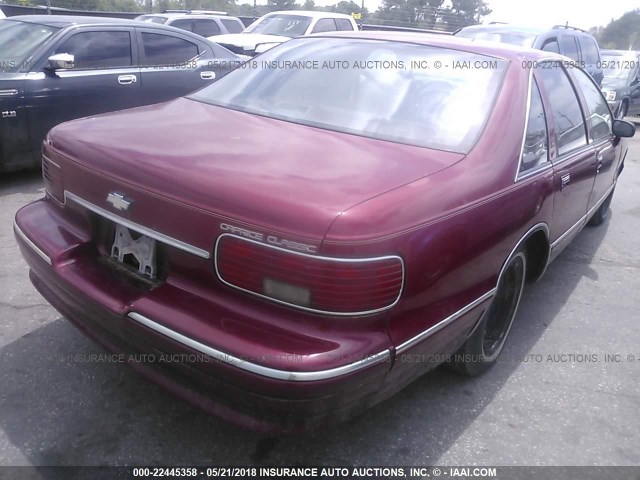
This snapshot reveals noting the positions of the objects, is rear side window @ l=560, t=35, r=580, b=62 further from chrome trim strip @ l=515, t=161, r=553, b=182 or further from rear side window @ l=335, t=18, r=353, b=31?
chrome trim strip @ l=515, t=161, r=553, b=182

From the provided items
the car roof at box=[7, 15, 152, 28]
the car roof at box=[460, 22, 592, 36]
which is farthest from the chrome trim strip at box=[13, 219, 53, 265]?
the car roof at box=[460, 22, 592, 36]

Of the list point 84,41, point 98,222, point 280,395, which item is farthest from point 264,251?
point 84,41

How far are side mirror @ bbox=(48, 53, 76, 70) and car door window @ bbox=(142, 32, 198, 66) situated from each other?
1.08 m

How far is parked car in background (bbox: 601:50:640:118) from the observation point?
37.4ft

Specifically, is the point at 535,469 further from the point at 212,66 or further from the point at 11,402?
the point at 212,66

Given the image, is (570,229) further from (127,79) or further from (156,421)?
(127,79)

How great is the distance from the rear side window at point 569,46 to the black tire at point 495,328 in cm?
734

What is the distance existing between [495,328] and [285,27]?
966 centimetres

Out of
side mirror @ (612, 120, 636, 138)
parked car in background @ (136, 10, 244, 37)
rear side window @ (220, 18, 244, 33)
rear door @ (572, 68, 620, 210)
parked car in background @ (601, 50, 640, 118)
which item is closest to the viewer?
rear door @ (572, 68, 620, 210)

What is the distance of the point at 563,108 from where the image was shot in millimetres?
3248

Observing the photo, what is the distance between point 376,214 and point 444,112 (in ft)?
3.09

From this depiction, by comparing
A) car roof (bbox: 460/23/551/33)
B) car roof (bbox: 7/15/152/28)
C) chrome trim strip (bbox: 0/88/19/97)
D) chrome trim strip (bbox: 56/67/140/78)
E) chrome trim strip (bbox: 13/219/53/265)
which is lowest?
chrome trim strip (bbox: 13/219/53/265)

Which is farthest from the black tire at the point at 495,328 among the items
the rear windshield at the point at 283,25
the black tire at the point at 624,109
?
the black tire at the point at 624,109

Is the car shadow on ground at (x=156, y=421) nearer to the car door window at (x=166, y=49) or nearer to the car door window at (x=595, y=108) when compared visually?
the car door window at (x=595, y=108)
